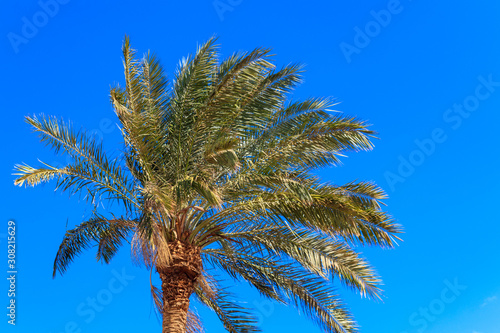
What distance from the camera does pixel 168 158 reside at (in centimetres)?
1010

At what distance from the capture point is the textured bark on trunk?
9.62 m

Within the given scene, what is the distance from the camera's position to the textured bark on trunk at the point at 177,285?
9617mm

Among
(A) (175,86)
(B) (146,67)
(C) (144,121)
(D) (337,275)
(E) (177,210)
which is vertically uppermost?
(B) (146,67)

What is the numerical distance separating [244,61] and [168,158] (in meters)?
2.30

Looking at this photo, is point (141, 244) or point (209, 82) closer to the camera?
point (141, 244)

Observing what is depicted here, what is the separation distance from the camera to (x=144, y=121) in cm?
955

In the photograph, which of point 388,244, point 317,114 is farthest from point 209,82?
point 388,244

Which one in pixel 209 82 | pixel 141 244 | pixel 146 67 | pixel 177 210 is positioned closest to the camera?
pixel 141 244

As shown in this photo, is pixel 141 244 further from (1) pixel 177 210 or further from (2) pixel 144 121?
(2) pixel 144 121

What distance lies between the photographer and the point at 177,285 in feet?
31.9

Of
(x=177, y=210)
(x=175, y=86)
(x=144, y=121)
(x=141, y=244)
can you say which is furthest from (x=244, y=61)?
(x=141, y=244)

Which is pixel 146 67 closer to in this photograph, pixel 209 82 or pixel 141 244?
pixel 209 82

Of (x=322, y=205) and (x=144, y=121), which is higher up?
(x=144, y=121)

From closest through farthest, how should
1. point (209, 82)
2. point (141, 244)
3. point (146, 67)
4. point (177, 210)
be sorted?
point (141, 244) < point (177, 210) < point (209, 82) < point (146, 67)
